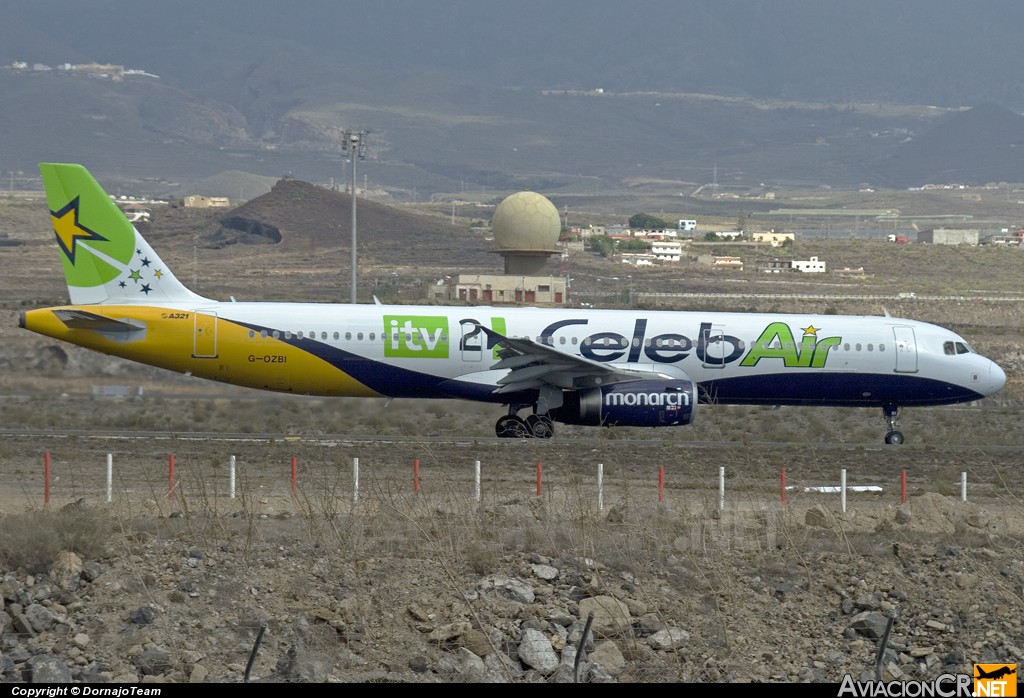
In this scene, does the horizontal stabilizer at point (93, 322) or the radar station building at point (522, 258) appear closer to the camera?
the horizontal stabilizer at point (93, 322)

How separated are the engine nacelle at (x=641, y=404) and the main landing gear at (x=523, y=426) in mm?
1290

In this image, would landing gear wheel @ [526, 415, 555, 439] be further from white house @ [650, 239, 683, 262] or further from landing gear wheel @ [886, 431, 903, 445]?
white house @ [650, 239, 683, 262]

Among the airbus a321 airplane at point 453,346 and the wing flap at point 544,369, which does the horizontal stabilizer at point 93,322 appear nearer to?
the airbus a321 airplane at point 453,346

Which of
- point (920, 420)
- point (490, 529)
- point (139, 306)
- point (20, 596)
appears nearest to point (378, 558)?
point (490, 529)

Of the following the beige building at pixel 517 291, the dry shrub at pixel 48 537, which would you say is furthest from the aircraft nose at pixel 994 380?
the beige building at pixel 517 291

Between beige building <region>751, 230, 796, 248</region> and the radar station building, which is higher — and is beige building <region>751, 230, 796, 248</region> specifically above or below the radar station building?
above

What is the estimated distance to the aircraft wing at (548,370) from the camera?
31.6 meters

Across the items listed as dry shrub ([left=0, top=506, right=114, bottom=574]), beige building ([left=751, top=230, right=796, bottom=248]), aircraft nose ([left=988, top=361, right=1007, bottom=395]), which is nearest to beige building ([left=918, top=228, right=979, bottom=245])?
beige building ([left=751, top=230, right=796, bottom=248])

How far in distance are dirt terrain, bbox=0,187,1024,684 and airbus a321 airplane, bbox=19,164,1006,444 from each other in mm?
2152

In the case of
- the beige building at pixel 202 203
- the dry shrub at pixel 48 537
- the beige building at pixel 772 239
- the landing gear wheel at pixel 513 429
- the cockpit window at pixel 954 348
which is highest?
the beige building at pixel 202 203

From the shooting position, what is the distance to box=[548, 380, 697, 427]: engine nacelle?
31109 mm

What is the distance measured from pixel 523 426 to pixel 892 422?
32.3ft

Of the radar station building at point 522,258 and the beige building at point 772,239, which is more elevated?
the beige building at point 772,239

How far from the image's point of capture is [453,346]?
3266 cm
